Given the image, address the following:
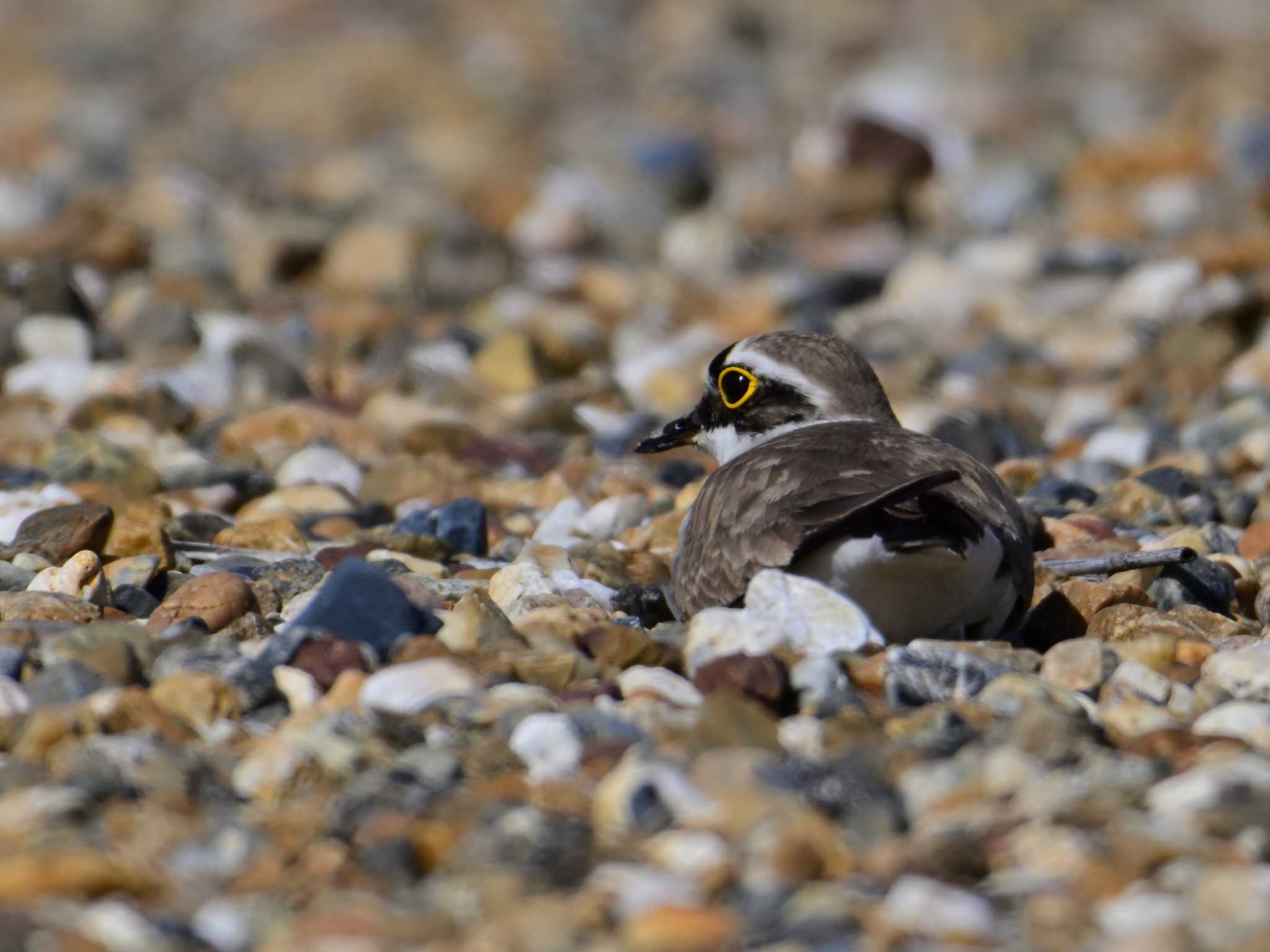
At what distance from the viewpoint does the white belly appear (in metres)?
4.66

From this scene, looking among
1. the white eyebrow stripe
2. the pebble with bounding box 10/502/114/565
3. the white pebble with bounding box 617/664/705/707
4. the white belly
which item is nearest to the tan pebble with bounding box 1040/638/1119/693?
the white belly

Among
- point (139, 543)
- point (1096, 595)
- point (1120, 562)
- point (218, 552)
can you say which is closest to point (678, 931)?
point (1096, 595)

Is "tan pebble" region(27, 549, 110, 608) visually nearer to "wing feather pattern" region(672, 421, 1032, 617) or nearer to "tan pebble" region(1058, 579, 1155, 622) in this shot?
"wing feather pattern" region(672, 421, 1032, 617)

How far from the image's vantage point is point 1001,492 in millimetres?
5215

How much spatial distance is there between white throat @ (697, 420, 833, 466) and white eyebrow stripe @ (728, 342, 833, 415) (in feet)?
0.22

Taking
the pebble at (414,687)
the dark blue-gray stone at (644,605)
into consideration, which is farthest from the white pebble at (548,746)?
the dark blue-gray stone at (644,605)

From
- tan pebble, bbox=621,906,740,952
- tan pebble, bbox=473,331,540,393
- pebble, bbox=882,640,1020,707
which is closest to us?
tan pebble, bbox=621,906,740,952

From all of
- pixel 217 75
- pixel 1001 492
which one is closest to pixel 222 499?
pixel 1001 492

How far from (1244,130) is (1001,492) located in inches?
350

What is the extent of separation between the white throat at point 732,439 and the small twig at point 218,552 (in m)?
1.38

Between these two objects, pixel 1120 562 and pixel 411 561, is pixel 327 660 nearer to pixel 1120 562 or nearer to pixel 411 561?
pixel 411 561

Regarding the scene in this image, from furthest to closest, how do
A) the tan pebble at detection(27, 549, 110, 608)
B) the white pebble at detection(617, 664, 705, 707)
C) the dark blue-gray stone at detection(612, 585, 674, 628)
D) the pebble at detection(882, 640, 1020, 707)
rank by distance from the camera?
1. the dark blue-gray stone at detection(612, 585, 674, 628)
2. the tan pebble at detection(27, 549, 110, 608)
3. the pebble at detection(882, 640, 1020, 707)
4. the white pebble at detection(617, 664, 705, 707)

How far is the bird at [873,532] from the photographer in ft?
15.3

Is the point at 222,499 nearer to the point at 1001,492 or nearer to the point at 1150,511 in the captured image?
the point at 1001,492
